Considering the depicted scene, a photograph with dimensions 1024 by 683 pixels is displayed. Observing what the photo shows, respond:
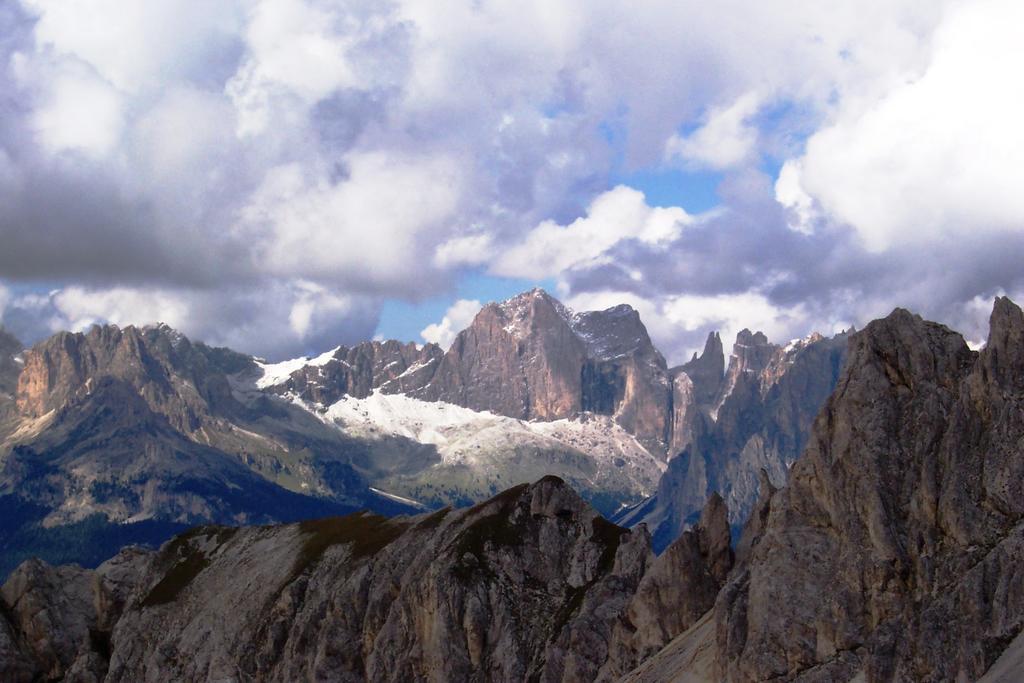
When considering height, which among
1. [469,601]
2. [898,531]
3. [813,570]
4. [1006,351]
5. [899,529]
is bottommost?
[469,601]

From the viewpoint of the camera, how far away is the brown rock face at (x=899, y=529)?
83.0 meters

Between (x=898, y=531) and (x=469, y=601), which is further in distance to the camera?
(x=469, y=601)

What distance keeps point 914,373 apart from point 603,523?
2684 inches

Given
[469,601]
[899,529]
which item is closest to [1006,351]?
[899,529]

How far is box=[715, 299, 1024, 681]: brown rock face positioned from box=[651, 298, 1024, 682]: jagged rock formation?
4.3 inches

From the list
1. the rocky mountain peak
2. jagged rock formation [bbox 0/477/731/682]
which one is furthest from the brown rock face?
jagged rock formation [bbox 0/477/731/682]

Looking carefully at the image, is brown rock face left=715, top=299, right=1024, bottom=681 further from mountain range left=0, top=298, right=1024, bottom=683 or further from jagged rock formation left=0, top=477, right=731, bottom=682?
jagged rock formation left=0, top=477, right=731, bottom=682

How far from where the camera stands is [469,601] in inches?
6078

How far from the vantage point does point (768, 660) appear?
9769cm

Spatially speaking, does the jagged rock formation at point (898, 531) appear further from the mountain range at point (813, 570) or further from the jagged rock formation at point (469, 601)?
the jagged rock formation at point (469, 601)

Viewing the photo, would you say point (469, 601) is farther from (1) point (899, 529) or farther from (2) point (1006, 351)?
(2) point (1006, 351)

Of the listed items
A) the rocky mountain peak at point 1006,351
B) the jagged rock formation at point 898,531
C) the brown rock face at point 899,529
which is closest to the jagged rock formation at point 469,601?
the jagged rock formation at point 898,531

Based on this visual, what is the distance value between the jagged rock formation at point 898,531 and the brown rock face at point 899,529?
0.36 ft

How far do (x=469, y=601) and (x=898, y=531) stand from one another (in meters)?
72.0
